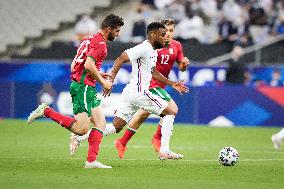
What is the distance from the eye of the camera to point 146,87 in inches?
562

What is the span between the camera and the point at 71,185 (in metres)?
10.2

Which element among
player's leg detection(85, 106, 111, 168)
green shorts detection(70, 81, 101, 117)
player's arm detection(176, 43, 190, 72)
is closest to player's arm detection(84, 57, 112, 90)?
green shorts detection(70, 81, 101, 117)

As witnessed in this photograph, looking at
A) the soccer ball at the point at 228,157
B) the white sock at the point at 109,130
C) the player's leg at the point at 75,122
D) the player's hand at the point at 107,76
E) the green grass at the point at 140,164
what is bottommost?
the green grass at the point at 140,164

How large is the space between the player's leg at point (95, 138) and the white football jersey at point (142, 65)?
138 cm

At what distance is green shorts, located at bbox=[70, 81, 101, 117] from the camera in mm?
12750

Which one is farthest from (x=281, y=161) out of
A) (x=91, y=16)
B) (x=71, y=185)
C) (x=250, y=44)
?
(x=91, y=16)

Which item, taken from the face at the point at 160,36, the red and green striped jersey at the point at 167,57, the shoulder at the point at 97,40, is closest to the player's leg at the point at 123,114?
the red and green striped jersey at the point at 167,57

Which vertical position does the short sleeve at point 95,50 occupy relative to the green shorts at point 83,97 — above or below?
above

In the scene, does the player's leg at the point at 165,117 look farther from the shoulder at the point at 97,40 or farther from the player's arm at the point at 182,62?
the shoulder at the point at 97,40

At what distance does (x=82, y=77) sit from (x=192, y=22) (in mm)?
16413

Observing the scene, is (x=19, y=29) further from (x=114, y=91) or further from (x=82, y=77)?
(x=82, y=77)

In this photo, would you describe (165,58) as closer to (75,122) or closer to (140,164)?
(140,164)

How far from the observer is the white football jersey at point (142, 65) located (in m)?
13.9

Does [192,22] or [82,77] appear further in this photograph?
[192,22]
